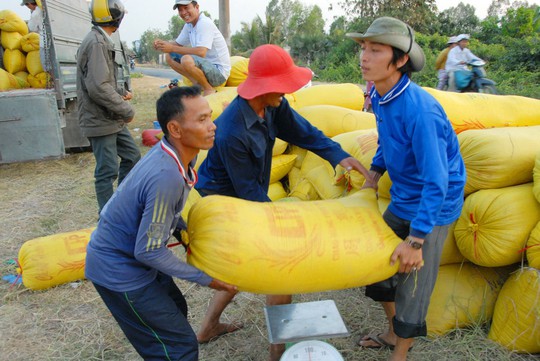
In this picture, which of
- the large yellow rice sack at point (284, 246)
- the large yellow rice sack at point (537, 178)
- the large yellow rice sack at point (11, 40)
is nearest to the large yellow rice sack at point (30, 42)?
the large yellow rice sack at point (11, 40)

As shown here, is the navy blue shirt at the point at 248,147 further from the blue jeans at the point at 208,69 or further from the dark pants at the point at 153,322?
the blue jeans at the point at 208,69

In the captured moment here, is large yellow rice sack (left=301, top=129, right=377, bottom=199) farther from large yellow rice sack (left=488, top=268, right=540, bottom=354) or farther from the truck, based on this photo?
the truck

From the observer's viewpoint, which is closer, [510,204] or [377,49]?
[377,49]

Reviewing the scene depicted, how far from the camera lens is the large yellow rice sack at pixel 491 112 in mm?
2865

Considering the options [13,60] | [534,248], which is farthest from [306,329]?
[13,60]

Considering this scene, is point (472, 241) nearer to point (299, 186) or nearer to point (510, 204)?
point (510, 204)

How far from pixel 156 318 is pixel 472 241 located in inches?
61.6

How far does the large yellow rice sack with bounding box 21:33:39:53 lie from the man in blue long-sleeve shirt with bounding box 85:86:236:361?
5119mm

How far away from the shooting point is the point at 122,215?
159 centimetres

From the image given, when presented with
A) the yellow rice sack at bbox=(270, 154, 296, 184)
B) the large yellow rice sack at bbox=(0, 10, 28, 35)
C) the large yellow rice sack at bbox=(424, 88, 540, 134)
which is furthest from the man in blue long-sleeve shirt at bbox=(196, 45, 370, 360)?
the large yellow rice sack at bbox=(0, 10, 28, 35)

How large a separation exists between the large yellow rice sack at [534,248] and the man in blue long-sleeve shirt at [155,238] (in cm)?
147

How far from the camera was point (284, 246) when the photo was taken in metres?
1.68

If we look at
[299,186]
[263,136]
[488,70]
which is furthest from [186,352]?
[488,70]

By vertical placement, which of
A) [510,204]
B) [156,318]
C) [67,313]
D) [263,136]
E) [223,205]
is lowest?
[67,313]
